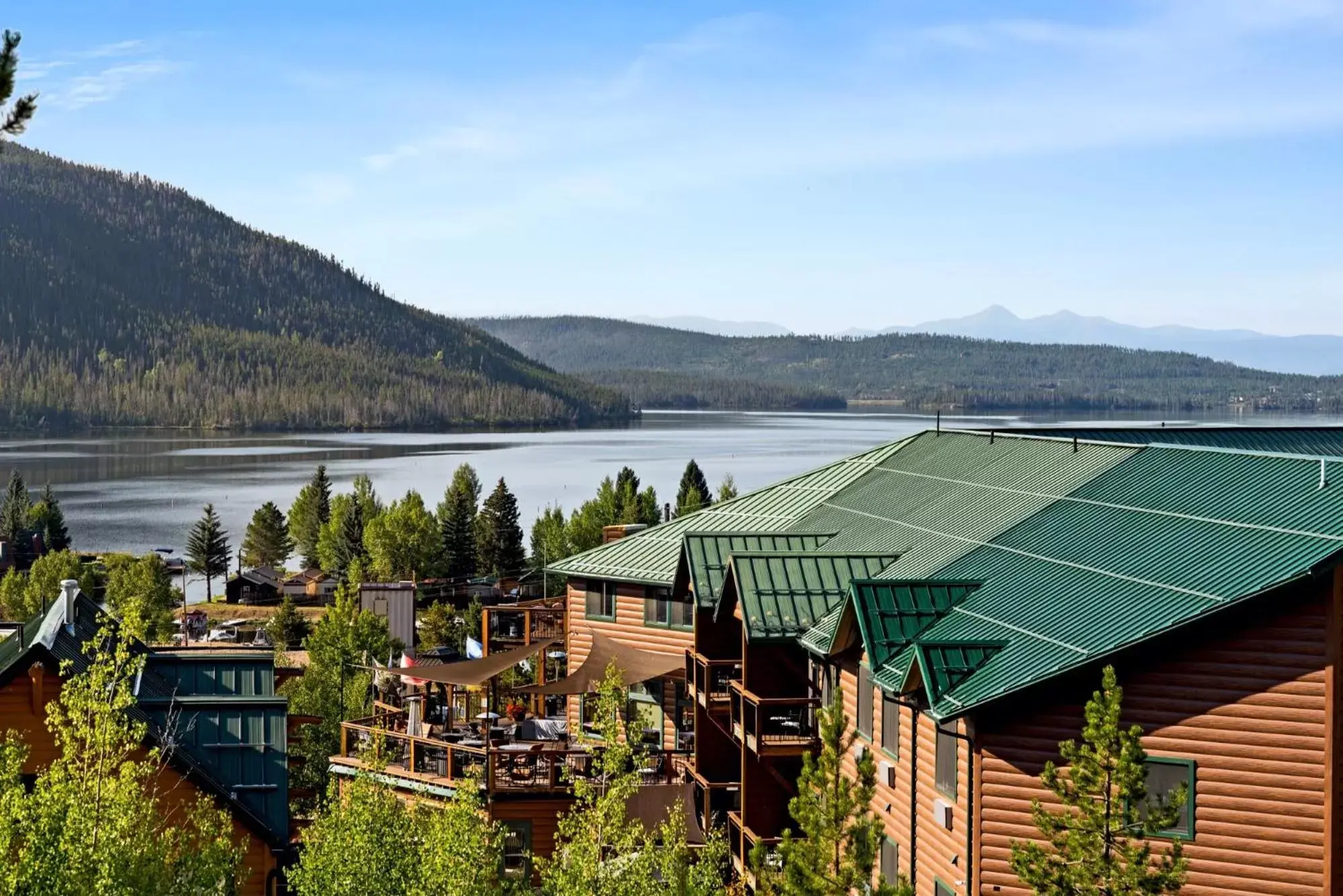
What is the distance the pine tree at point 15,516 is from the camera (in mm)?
91500

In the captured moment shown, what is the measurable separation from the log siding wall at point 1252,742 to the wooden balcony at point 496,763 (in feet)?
31.6


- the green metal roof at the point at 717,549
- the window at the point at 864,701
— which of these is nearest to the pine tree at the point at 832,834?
the window at the point at 864,701

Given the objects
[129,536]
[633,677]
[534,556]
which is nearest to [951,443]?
[633,677]

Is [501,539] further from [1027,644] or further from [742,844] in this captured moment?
[1027,644]

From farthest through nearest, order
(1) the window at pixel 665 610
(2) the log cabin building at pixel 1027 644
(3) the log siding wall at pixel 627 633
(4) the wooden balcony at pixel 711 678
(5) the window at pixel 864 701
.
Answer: (1) the window at pixel 665 610 < (3) the log siding wall at pixel 627 633 < (4) the wooden balcony at pixel 711 678 < (5) the window at pixel 864 701 < (2) the log cabin building at pixel 1027 644

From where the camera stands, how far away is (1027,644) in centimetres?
1795

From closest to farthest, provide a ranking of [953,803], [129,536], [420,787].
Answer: [953,803]
[420,787]
[129,536]

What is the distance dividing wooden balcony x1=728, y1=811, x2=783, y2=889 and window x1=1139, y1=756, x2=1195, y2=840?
276 inches

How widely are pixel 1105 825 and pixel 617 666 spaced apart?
12.7 metres

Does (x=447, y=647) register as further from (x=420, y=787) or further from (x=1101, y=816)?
(x=1101, y=816)

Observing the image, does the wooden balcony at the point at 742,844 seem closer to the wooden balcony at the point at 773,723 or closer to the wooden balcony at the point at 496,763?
the wooden balcony at the point at 773,723

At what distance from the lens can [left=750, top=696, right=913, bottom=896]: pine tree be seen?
48.7 feet

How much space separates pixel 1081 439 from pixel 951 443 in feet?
15.8

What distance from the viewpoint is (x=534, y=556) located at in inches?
3297
